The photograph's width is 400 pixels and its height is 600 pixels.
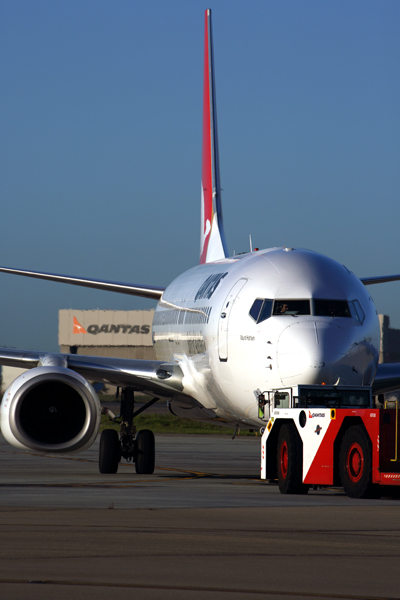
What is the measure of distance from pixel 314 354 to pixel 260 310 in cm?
161

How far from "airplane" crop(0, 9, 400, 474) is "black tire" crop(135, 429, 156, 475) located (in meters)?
0.03

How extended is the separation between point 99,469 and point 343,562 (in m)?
12.3

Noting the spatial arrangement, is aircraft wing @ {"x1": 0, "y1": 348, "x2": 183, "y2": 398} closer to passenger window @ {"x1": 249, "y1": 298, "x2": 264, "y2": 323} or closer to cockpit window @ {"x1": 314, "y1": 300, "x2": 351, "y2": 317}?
passenger window @ {"x1": 249, "y1": 298, "x2": 264, "y2": 323}

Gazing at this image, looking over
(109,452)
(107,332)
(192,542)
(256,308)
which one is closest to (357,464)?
(256,308)

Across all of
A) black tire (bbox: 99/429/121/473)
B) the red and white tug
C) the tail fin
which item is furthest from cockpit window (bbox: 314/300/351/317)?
the tail fin

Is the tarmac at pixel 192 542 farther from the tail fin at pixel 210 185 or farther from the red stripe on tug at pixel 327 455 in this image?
the tail fin at pixel 210 185

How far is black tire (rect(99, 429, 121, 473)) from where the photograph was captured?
19.0 metres

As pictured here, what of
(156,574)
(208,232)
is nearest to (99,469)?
(208,232)

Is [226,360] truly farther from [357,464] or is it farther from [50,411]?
[357,464]

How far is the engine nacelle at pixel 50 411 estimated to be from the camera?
16750mm

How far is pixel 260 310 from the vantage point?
1603cm

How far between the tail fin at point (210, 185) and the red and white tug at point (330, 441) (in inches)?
467

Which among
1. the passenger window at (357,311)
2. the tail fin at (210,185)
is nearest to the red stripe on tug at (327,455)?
the passenger window at (357,311)

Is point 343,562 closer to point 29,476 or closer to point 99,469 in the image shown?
point 29,476
